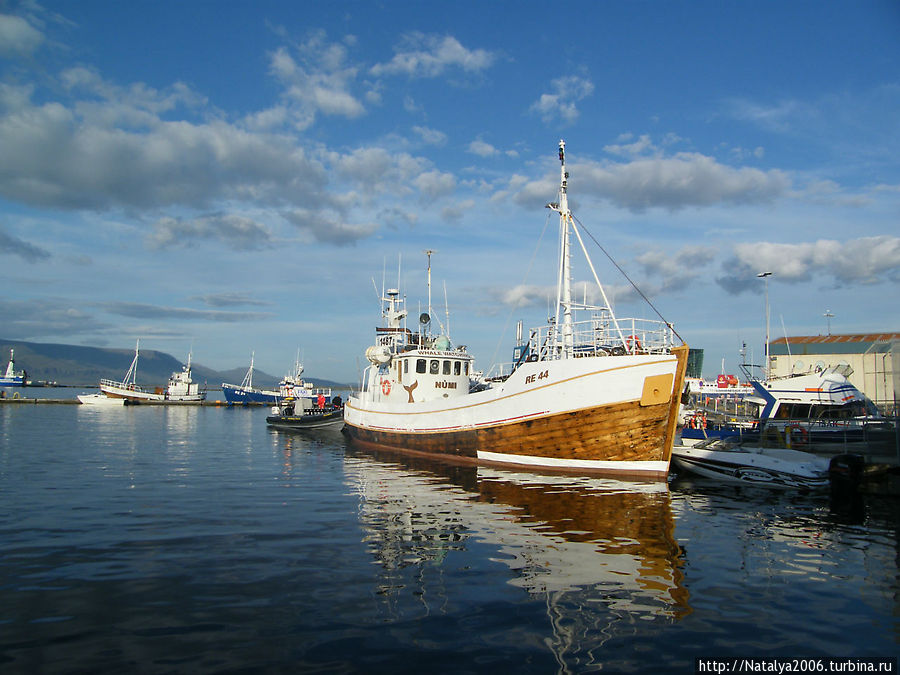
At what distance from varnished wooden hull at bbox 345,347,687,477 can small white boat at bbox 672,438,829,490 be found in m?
2.43

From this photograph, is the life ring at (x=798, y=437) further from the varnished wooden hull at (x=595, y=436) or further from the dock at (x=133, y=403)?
the dock at (x=133, y=403)

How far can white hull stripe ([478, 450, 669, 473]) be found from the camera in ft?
68.8

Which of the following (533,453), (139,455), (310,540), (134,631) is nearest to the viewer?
(134,631)

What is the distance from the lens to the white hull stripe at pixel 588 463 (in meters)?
21.0

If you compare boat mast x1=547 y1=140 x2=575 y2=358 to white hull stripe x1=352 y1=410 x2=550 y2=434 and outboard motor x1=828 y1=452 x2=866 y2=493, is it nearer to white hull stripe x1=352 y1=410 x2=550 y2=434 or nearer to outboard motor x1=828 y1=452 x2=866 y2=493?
white hull stripe x1=352 y1=410 x2=550 y2=434

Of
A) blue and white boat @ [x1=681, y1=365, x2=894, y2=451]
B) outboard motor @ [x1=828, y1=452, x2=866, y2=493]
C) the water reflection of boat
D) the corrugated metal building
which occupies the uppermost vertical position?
the corrugated metal building

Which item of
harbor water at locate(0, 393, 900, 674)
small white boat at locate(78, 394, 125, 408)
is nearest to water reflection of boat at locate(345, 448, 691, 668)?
harbor water at locate(0, 393, 900, 674)

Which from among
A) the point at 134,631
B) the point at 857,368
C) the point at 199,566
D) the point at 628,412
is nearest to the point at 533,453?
the point at 628,412

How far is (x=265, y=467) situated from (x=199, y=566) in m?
16.0

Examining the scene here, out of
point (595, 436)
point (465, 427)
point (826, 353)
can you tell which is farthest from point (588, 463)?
point (826, 353)

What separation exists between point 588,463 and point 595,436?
1.16 meters

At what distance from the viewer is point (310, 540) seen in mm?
11914

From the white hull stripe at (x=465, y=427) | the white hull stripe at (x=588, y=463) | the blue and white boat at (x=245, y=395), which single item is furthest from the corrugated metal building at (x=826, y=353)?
the blue and white boat at (x=245, y=395)

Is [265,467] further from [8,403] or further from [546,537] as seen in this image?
[8,403]
